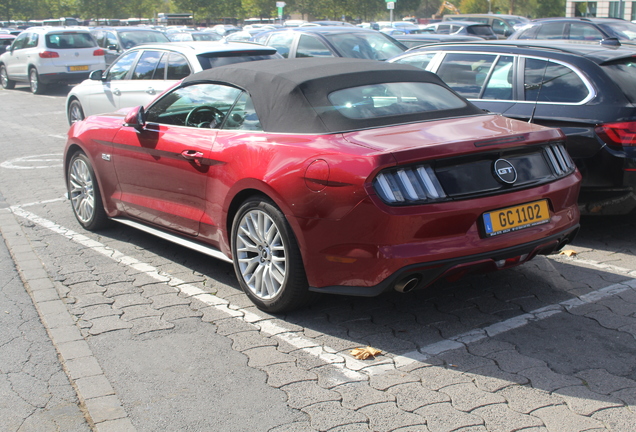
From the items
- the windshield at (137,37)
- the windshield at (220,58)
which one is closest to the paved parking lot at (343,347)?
the windshield at (220,58)

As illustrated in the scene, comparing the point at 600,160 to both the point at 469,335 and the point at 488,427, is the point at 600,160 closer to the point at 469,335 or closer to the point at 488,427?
the point at 469,335

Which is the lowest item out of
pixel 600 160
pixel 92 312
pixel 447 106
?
pixel 92 312

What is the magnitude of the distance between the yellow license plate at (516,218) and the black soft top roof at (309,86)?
0.90 meters

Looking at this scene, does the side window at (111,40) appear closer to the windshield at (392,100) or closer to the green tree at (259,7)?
the windshield at (392,100)

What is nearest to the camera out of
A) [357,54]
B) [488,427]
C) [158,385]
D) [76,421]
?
[488,427]

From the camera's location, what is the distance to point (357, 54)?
1344 cm

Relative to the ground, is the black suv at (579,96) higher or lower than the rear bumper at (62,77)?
higher

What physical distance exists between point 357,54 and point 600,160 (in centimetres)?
820

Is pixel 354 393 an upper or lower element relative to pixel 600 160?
lower

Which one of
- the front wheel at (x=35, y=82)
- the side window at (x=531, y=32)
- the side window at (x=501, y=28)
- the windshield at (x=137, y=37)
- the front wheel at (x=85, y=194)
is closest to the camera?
the front wheel at (x=85, y=194)

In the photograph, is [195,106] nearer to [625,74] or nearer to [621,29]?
[625,74]

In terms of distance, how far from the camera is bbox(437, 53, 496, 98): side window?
22.6 ft

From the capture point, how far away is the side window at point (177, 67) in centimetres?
945

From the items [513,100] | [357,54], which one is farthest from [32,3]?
[513,100]
